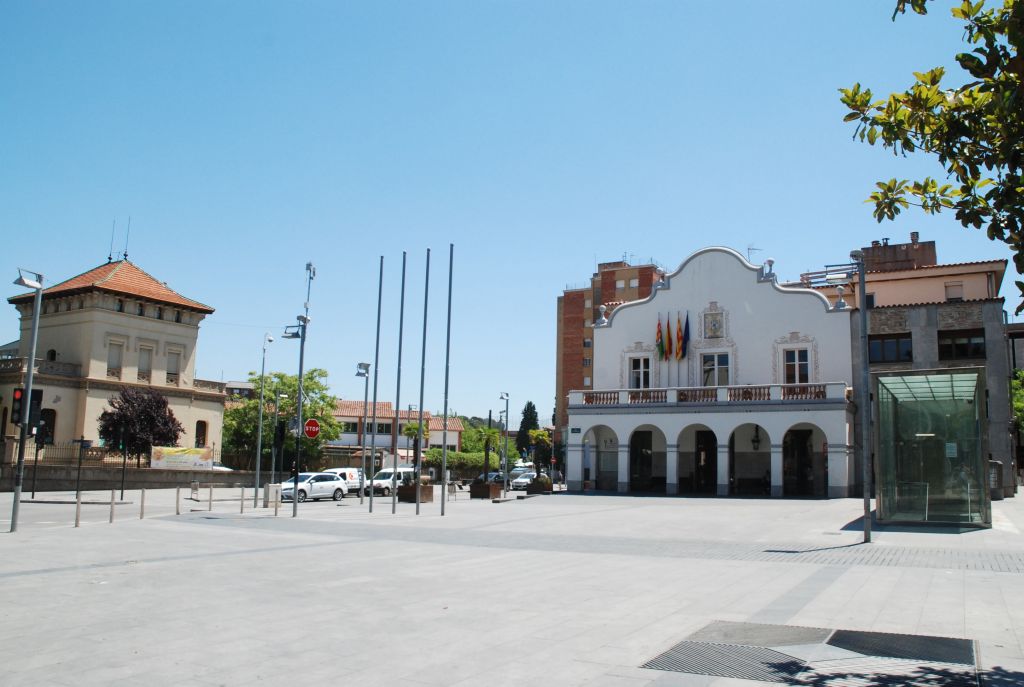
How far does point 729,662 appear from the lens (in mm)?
7547

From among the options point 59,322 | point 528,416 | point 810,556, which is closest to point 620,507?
point 810,556

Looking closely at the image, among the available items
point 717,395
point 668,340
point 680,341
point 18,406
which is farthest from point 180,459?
point 18,406

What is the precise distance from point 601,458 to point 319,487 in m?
16.1

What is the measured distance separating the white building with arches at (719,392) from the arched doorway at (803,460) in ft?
0.19

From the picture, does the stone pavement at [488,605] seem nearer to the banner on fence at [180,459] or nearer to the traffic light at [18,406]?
the traffic light at [18,406]

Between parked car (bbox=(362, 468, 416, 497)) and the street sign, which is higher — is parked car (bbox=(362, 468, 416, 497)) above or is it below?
below

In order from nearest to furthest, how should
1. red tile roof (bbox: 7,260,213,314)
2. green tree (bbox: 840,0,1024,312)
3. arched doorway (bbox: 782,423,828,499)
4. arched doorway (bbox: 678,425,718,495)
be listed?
green tree (bbox: 840,0,1024,312) < arched doorway (bbox: 782,423,828,499) < arched doorway (bbox: 678,425,718,495) < red tile roof (bbox: 7,260,213,314)

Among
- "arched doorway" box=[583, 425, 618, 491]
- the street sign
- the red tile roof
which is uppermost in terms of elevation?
the red tile roof

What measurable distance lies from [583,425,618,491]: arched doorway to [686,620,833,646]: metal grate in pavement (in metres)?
36.7

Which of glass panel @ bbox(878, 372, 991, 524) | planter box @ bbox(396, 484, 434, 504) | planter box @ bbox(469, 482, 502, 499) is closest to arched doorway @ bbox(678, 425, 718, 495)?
planter box @ bbox(469, 482, 502, 499)

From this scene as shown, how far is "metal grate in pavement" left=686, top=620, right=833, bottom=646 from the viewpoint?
8.39 metres

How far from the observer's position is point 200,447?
62344 millimetres

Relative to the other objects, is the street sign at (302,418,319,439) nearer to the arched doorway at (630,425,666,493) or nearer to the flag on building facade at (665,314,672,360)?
the arched doorway at (630,425,666,493)

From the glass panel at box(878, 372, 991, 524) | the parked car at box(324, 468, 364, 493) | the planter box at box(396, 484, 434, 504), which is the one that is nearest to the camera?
the glass panel at box(878, 372, 991, 524)
